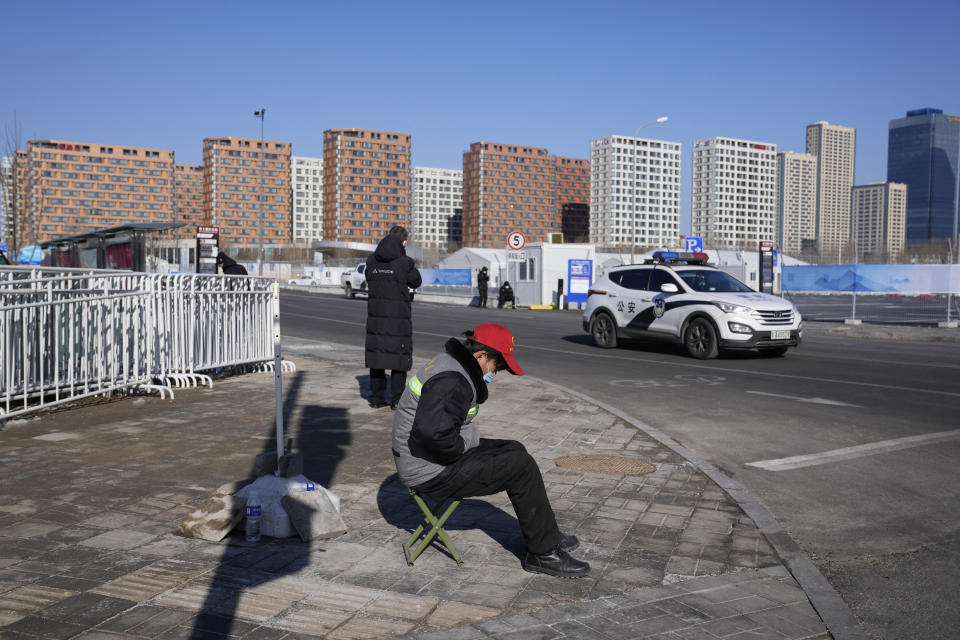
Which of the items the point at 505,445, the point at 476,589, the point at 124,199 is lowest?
the point at 476,589

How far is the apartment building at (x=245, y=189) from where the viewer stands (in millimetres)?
168625

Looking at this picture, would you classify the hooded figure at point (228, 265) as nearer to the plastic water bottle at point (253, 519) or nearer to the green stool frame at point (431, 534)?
the plastic water bottle at point (253, 519)

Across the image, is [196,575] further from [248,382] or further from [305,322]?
[305,322]

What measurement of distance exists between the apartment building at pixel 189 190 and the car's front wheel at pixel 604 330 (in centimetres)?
18551

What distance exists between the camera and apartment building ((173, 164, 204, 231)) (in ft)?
624

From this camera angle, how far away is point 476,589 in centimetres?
401

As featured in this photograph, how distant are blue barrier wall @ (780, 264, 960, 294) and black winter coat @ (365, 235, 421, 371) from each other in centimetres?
1939

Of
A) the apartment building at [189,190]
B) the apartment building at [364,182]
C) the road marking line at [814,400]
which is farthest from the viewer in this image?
the apartment building at [189,190]

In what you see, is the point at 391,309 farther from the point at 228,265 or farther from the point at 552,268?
the point at 552,268

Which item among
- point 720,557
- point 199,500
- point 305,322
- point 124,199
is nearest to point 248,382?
point 199,500

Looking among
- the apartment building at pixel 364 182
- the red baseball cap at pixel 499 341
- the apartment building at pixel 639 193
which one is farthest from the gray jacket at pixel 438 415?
the apartment building at pixel 364 182

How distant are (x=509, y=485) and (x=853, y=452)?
436cm

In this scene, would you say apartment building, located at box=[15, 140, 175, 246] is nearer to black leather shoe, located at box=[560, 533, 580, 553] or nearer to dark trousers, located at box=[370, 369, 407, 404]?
dark trousers, located at box=[370, 369, 407, 404]

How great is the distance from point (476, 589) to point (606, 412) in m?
5.33
